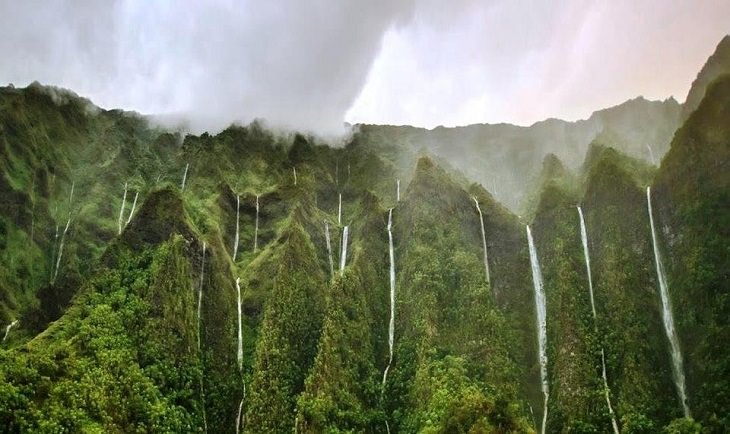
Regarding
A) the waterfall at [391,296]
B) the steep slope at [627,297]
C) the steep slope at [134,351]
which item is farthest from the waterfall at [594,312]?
the steep slope at [134,351]

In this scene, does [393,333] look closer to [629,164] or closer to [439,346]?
[439,346]

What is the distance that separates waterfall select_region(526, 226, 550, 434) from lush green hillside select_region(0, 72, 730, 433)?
1.90 feet

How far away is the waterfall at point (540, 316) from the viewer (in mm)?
50938

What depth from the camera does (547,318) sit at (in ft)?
183

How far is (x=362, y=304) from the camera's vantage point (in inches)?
2356

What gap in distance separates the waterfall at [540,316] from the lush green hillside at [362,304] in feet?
1.90

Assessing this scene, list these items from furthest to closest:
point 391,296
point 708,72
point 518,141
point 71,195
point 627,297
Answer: point 518,141 < point 708,72 < point 71,195 < point 391,296 < point 627,297

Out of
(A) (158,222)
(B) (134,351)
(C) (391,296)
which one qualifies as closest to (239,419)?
(B) (134,351)

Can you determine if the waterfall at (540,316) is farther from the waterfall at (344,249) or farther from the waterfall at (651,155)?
the waterfall at (651,155)

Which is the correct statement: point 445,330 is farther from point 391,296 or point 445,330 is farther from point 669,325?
point 669,325

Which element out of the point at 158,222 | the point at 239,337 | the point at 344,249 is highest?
the point at 158,222

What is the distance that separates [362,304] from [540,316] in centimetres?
1739

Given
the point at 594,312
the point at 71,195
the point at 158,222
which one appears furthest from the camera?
the point at 71,195

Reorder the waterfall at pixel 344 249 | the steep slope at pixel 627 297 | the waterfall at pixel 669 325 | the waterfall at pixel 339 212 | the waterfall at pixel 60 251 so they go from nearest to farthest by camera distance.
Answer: the steep slope at pixel 627 297, the waterfall at pixel 669 325, the waterfall at pixel 344 249, the waterfall at pixel 60 251, the waterfall at pixel 339 212
